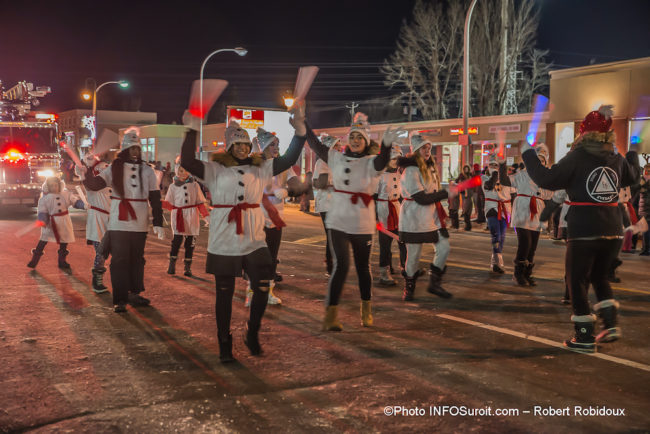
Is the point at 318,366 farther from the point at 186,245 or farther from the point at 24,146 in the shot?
the point at 24,146

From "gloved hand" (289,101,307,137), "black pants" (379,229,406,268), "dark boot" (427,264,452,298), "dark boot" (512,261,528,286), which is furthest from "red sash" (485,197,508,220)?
"gloved hand" (289,101,307,137)

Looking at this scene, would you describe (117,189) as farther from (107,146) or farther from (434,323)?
(434,323)

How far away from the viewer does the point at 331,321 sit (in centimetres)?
627

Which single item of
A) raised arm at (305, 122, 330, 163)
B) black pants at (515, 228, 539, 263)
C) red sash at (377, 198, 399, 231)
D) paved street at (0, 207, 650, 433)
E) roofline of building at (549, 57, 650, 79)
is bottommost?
paved street at (0, 207, 650, 433)

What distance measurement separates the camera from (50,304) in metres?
7.57

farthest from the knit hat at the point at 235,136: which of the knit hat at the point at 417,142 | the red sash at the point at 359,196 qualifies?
the knit hat at the point at 417,142

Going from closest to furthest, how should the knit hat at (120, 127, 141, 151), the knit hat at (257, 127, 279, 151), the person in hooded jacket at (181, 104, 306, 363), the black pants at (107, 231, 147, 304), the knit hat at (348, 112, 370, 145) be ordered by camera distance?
the person in hooded jacket at (181, 104, 306, 363), the knit hat at (348, 112, 370, 145), the black pants at (107, 231, 147, 304), the knit hat at (120, 127, 141, 151), the knit hat at (257, 127, 279, 151)

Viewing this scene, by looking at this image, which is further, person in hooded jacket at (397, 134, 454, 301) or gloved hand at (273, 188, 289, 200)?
person in hooded jacket at (397, 134, 454, 301)

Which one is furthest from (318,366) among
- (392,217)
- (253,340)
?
(392,217)

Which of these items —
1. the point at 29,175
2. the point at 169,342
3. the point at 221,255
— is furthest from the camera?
the point at 29,175

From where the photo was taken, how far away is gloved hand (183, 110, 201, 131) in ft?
17.8

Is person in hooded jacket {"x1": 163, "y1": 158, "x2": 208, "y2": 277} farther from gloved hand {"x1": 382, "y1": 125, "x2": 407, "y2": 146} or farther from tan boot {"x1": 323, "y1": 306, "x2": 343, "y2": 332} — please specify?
gloved hand {"x1": 382, "y1": 125, "x2": 407, "y2": 146}

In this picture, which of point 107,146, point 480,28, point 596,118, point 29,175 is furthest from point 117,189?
point 480,28

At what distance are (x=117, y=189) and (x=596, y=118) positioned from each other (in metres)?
5.20
